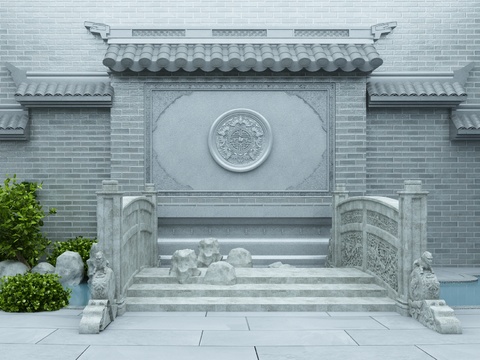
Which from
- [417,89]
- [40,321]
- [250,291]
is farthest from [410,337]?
[417,89]

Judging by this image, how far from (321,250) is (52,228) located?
5.00 meters

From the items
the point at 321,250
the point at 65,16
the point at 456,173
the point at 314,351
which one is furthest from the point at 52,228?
the point at 456,173

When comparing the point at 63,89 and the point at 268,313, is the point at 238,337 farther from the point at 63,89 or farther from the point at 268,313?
the point at 63,89

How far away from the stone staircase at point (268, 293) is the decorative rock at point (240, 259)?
754mm

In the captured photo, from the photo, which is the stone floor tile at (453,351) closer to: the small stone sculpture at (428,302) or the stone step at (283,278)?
the small stone sculpture at (428,302)

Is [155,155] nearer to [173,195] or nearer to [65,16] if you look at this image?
[173,195]

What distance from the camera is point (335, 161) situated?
991 centimetres

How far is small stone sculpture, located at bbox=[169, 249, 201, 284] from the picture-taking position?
24.5 ft

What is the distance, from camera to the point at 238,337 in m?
5.48

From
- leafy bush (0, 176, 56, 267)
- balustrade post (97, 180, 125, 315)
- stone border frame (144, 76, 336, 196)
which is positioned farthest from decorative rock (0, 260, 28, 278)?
balustrade post (97, 180, 125, 315)

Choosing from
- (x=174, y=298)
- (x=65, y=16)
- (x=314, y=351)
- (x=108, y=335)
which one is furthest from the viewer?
(x=65, y=16)

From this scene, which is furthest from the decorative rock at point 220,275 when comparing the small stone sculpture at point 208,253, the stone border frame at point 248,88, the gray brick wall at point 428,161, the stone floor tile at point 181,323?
the gray brick wall at point 428,161

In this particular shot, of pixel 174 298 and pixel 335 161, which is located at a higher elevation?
pixel 335 161

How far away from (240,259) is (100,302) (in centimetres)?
323
